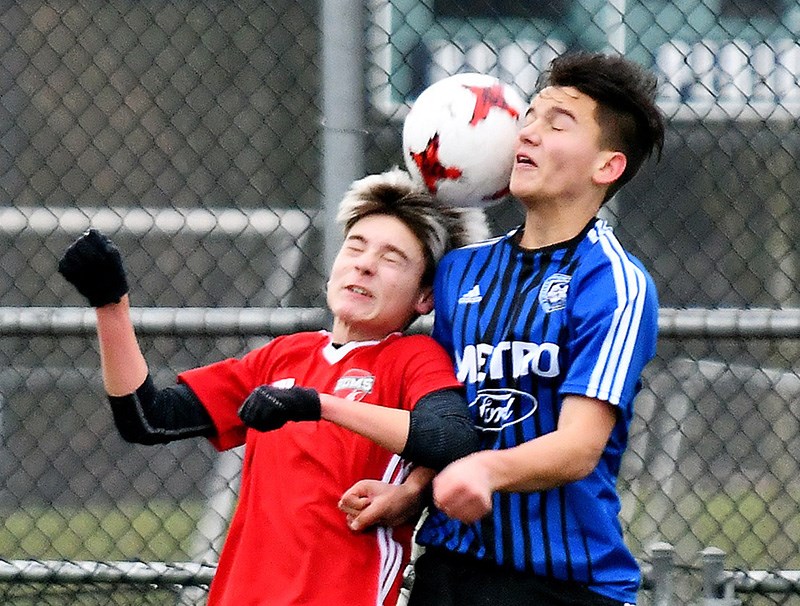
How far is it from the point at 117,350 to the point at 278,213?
2.19m

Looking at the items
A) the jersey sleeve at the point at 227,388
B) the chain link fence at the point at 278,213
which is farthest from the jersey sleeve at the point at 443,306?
the chain link fence at the point at 278,213

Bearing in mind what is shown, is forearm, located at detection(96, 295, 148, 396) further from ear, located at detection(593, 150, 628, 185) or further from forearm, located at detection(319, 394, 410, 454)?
ear, located at detection(593, 150, 628, 185)

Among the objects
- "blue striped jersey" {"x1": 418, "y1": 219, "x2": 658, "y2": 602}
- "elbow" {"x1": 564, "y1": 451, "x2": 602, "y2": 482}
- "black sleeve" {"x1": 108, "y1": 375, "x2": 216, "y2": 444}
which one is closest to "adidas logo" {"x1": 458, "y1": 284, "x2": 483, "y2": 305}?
"blue striped jersey" {"x1": 418, "y1": 219, "x2": 658, "y2": 602}

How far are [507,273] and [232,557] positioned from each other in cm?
80

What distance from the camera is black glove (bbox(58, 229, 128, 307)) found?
2582 mm

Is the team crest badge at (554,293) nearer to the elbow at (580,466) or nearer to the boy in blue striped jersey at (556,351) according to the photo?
the boy in blue striped jersey at (556,351)

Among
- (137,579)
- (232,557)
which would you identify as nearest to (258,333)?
(137,579)

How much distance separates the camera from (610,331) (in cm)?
244

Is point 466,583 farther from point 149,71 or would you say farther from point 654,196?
point 149,71

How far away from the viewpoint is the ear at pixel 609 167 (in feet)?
8.71

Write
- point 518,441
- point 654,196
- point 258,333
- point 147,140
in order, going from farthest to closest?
point 147,140 → point 654,196 → point 258,333 → point 518,441

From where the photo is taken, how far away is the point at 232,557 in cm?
268

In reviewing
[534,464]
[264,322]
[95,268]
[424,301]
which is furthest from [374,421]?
[264,322]

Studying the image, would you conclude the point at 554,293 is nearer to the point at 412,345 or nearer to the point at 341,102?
the point at 412,345
